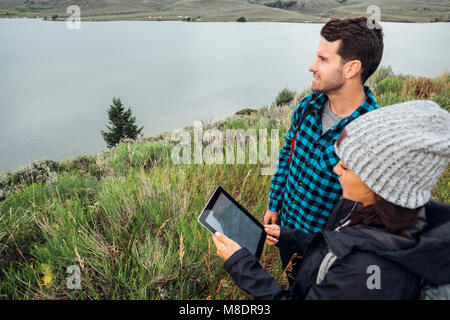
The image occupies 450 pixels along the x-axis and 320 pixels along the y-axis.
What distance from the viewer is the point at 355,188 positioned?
1151 millimetres

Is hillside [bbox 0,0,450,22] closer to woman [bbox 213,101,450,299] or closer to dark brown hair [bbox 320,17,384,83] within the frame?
dark brown hair [bbox 320,17,384,83]

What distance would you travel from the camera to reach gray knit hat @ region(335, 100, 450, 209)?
0.88 metres

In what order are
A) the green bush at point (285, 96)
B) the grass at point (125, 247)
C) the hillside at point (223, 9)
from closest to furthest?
the grass at point (125, 247) < the green bush at point (285, 96) < the hillside at point (223, 9)

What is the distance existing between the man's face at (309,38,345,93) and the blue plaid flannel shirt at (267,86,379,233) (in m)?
0.16

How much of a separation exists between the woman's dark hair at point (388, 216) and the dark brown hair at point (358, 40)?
4.00 ft

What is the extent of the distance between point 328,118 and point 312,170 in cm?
42

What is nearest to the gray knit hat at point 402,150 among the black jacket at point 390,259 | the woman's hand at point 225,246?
the black jacket at point 390,259

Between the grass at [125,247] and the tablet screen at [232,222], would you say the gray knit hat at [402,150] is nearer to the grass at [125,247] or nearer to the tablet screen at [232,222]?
the tablet screen at [232,222]

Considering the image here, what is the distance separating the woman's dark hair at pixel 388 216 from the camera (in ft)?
3.20

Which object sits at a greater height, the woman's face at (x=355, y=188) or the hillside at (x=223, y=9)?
the hillside at (x=223, y=9)

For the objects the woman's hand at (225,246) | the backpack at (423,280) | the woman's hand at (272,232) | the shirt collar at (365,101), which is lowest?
the woman's hand at (272,232)

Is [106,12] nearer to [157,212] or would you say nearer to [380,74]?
[380,74]
